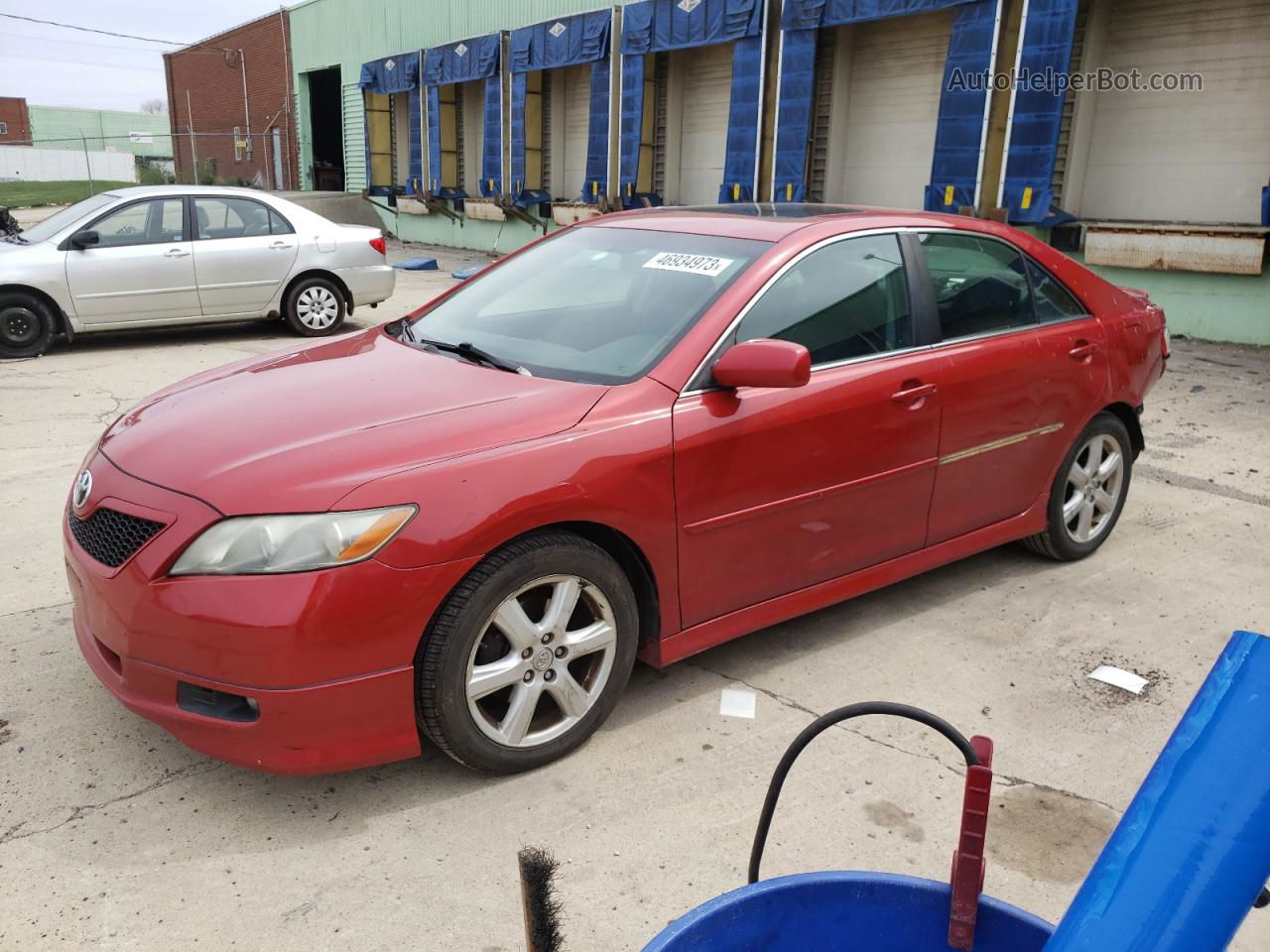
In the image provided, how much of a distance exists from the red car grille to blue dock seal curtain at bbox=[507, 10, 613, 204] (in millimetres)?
15195

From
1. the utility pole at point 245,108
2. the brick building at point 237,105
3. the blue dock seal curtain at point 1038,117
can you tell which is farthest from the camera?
the utility pole at point 245,108

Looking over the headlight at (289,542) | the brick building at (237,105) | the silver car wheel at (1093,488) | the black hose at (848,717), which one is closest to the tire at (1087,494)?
the silver car wheel at (1093,488)

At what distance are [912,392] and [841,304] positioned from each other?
408 millimetres

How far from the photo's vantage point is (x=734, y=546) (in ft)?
10.9

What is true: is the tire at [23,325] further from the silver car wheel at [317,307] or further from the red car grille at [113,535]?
the red car grille at [113,535]

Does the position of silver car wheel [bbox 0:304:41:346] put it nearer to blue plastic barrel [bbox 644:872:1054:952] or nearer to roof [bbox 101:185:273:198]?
roof [bbox 101:185:273:198]

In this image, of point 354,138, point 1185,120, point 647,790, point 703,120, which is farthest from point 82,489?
point 354,138

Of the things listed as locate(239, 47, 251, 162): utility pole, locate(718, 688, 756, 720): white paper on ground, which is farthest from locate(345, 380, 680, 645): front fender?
locate(239, 47, 251, 162): utility pole

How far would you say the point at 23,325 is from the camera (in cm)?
914

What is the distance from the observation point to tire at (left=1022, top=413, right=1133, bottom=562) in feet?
14.9

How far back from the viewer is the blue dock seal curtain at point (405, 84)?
76.2 ft

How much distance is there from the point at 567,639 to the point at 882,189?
12.2 meters

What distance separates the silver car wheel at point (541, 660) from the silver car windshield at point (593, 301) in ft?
2.35

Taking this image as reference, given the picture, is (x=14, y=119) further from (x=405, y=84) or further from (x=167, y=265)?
(x=167, y=265)
